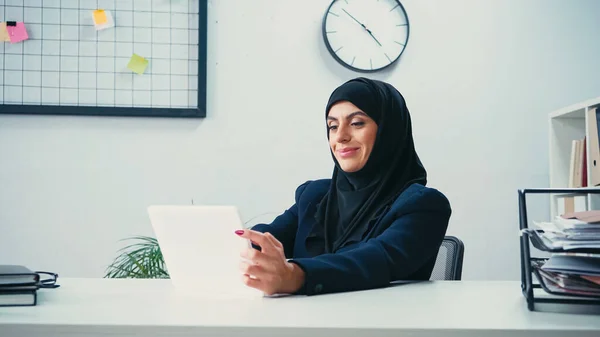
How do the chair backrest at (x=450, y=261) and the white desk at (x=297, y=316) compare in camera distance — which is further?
the chair backrest at (x=450, y=261)

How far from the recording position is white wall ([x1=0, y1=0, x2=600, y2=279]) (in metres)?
2.83

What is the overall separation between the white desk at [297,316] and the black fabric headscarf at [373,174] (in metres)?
0.57

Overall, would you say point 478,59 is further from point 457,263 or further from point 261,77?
point 457,263

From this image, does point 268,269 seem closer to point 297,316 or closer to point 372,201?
point 297,316

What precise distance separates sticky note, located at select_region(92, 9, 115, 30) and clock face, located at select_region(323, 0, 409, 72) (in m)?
0.93

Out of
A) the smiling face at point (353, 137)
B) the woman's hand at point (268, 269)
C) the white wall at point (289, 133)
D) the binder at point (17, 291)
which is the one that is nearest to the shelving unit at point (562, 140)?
the white wall at point (289, 133)

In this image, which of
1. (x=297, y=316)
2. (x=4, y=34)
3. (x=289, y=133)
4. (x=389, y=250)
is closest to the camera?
(x=297, y=316)

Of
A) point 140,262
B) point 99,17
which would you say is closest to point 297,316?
point 140,262

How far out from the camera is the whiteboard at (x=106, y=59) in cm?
281

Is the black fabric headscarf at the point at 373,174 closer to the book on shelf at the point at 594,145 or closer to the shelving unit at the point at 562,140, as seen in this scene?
the book on shelf at the point at 594,145

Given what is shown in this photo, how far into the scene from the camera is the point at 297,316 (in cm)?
82

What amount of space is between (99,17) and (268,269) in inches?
84.9

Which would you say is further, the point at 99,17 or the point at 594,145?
the point at 99,17

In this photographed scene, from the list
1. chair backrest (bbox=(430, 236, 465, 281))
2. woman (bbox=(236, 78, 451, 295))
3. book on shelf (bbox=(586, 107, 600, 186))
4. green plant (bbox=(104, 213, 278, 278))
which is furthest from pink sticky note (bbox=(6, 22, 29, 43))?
book on shelf (bbox=(586, 107, 600, 186))
